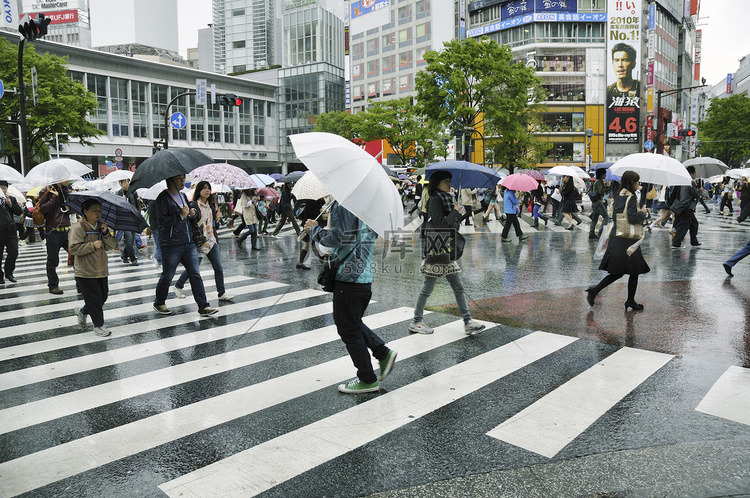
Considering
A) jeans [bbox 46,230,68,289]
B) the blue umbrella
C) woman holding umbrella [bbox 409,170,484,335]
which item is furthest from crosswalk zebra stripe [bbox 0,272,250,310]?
woman holding umbrella [bbox 409,170,484,335]

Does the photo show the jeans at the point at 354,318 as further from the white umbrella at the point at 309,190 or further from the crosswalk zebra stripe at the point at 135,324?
the crosswalk zebra stripe at the point at 135,324

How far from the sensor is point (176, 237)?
7.32m

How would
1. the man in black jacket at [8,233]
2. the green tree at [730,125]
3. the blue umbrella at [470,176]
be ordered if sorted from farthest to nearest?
the green tree at [730,125] → the man in black jacket at [8,233] → the blue umbrella at [470,176]

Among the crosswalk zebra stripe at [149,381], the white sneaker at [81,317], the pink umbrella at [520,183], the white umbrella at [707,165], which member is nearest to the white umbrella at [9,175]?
the white sneaker at [81,317]

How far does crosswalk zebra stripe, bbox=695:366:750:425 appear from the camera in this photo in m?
4.16

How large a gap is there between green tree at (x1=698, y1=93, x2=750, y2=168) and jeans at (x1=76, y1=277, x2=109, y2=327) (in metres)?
64.0

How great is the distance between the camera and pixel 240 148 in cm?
6625

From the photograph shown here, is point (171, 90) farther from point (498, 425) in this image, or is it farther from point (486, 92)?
point (498, 425)

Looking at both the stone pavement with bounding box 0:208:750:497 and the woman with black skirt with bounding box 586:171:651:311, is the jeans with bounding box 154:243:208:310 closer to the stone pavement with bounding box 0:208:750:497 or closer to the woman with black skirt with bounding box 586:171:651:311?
the stone pavement with bounding box 0:208:750:497

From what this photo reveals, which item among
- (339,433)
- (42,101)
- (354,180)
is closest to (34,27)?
(354,180)

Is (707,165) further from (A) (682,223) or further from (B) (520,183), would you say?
(B) (520,183)

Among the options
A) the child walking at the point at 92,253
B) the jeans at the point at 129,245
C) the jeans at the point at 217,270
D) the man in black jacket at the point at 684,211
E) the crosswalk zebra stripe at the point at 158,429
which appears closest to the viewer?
the crosswalk zebra stripe at the point at 158,429

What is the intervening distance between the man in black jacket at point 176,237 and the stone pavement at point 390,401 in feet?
1.34

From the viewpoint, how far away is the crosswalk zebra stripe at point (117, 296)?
320 inches
